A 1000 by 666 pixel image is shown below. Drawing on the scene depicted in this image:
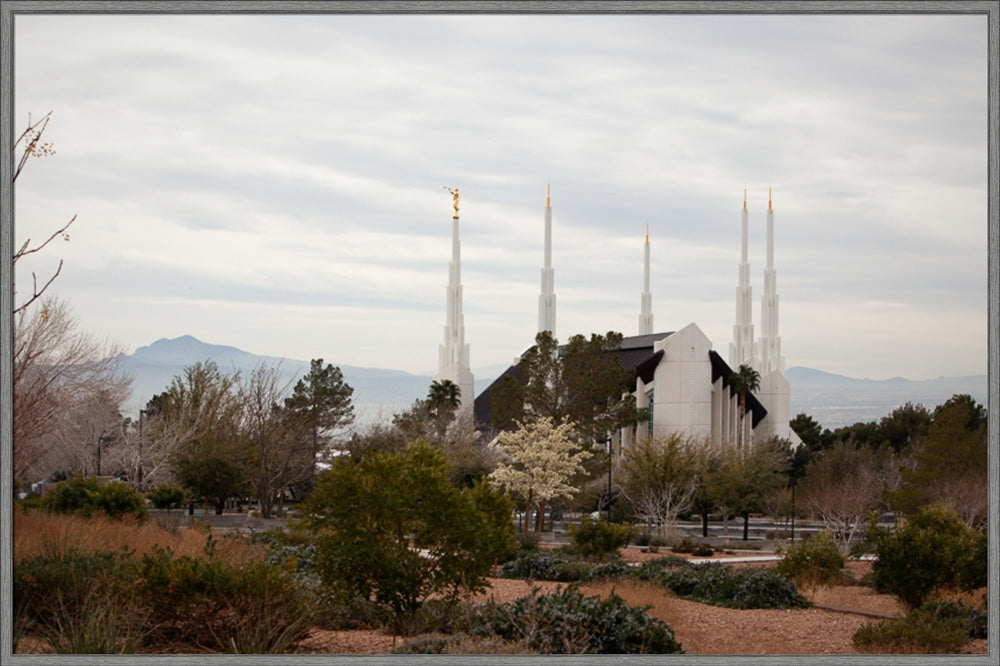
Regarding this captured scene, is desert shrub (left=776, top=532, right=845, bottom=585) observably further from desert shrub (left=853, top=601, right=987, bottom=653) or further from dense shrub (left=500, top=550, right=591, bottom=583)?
desert shrub (left=853, top=601, right=987, bottom=653)

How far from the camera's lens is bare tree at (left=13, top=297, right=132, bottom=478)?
9.38m

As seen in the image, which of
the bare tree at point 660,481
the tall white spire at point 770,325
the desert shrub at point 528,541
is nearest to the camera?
the desert shrub at point 528,541

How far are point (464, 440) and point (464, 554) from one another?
3509cm

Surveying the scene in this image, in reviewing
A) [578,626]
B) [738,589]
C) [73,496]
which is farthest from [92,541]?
Result: [73,496]

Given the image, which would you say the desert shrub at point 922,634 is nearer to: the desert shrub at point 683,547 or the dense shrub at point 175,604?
the dense shrub at point 175,604

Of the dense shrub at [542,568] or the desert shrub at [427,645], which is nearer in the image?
the desert shrub at [427,645]

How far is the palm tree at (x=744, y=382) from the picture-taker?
65062 millimetres

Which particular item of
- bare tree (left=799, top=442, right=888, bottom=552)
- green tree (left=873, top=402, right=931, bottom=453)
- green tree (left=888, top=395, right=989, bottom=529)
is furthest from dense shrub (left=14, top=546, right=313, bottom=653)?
green tree (left=873, top=402, right=931, bottom=453)

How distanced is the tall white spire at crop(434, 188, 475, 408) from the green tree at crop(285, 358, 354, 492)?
633 inches

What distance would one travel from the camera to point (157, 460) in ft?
129

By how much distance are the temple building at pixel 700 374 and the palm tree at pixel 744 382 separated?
0.96 feet

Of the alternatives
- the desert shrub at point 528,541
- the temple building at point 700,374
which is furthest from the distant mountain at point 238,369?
the desert shrub at point 528,541

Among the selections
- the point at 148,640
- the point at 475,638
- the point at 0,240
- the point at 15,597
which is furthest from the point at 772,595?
the point at 0,240

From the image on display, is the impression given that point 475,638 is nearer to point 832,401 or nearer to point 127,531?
point 127,531
